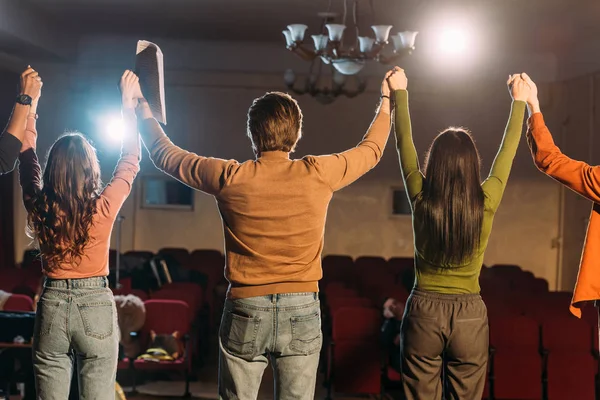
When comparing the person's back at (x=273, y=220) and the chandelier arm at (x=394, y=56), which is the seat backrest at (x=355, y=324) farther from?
the person's back at (x=273, y=220)

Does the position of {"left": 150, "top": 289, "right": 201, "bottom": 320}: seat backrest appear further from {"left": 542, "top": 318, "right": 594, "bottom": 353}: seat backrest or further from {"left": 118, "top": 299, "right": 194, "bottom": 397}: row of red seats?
{"left": 542, "top": 318, "right": 594, "bottom": 353}: seat backrest

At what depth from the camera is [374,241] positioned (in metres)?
11.6

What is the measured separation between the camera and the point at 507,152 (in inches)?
105

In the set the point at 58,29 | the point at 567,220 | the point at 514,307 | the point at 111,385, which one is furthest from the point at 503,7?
the point at 111,385

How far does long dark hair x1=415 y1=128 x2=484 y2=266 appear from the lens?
2.53 m

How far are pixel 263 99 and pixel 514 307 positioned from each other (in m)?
5.11

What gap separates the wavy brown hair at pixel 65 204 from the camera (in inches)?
103

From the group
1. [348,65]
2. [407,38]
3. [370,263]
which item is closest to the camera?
[348,65]

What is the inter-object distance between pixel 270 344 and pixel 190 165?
62 cm

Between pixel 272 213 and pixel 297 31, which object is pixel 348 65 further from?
pixel 272 213

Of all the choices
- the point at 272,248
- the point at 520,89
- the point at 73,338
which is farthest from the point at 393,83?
the point at 73,338

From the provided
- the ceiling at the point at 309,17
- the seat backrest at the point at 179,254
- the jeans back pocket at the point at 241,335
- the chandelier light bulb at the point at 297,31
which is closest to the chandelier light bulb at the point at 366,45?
the chandelier light bulb at the point at 297,31

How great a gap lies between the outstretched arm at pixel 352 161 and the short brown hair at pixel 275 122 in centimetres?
10

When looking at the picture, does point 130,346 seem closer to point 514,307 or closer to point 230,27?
point 514,307
